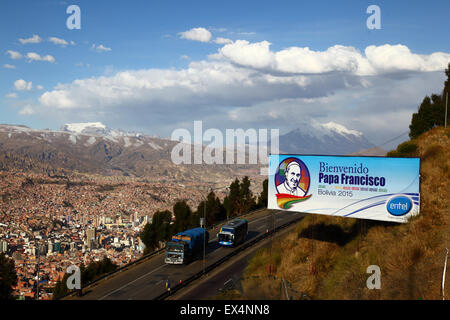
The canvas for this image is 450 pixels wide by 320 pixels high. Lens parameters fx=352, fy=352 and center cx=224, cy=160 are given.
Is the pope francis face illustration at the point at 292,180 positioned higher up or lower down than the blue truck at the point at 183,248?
higher up

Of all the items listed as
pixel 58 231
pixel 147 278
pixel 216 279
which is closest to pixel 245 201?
pixel 216 279

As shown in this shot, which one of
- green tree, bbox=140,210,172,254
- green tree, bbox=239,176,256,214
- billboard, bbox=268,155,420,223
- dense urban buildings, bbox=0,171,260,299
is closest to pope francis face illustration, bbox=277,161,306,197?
billboard, bbox=268,155,420,223

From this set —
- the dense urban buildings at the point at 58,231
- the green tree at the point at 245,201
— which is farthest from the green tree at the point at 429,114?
the dense urban buildings at the point at 58,231

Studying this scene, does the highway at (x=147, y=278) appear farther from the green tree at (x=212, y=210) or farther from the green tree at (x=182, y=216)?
the green tree at (x=212, y=210)

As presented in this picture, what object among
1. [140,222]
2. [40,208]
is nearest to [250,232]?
[140,222]

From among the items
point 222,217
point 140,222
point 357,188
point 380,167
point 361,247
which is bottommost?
point 140,222

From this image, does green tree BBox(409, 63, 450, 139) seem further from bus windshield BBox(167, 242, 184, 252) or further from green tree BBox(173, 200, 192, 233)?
bus windshield BBox(167, 242, 184, 252)

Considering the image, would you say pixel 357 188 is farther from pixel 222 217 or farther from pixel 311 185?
pixel 222 217
